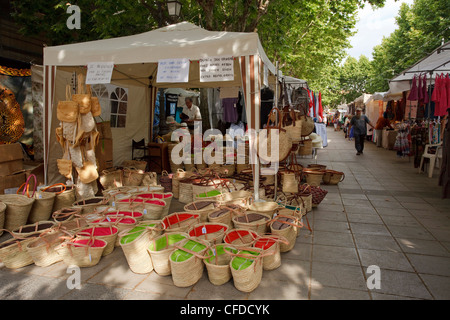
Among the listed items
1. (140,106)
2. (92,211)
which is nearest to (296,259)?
(92,211)

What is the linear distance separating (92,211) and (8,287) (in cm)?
165

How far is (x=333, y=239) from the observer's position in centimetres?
365

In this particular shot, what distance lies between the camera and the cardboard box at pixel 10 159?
16.8 ft

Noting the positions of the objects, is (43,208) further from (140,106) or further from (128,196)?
(140,106)

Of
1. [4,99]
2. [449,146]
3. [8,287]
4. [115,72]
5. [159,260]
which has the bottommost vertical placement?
[8,287]

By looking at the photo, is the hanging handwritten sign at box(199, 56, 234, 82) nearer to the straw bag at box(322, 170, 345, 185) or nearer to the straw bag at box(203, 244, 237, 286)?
the straw bag at box(203, 244, 237, 286)

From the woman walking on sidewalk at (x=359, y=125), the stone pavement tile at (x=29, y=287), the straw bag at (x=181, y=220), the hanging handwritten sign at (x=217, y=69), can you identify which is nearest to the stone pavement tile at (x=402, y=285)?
the straw bag at (x=181, y=220)

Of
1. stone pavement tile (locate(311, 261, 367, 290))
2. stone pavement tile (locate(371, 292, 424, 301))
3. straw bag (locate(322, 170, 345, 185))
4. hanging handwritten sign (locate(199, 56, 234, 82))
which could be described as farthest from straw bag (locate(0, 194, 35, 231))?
straw bag (locate(322, 170, 345, 185))

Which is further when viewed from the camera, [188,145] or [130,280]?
[188,145]

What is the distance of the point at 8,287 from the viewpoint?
2.63 metres

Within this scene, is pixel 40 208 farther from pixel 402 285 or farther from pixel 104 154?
pixel 402 285

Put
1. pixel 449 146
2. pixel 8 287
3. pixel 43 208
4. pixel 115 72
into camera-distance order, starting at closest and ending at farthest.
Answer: pixel 8 287
pixel 43 208
pixel 449 146
pixel 115 72

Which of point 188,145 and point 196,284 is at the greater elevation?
point 188,145

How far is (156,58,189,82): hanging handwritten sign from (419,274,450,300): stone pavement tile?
362 cm
